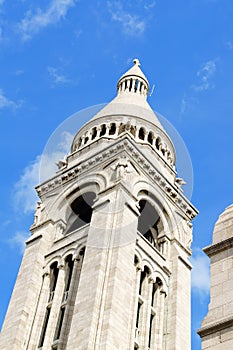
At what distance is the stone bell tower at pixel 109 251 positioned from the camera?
3056 cm

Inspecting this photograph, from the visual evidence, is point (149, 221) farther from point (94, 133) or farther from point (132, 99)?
point (132, 99)

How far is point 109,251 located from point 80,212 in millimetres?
7529

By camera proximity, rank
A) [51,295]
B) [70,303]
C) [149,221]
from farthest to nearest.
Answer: [149,221] < [51,295] < [70,303]

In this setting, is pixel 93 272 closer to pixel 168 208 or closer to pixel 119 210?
pixel 119 210

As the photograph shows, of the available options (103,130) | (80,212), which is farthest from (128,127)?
(80,212)

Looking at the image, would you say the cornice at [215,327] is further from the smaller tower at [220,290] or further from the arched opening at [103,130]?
the arched opening at [103,130]

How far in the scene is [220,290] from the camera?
12375 mm

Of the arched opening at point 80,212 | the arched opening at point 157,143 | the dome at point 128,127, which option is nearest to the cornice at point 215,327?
the arched opening at point 80,212

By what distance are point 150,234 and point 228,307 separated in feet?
89.0

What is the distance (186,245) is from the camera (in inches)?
1534

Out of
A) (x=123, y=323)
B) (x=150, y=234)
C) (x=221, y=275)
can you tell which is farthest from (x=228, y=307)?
(x=150, y=234)

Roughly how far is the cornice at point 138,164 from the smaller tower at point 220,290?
80.5 feet

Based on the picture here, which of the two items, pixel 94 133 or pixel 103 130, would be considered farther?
pixel 94 133

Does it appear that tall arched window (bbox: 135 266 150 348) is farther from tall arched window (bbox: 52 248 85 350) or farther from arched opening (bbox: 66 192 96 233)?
arched opening (bbox: 66 192 96 233)
